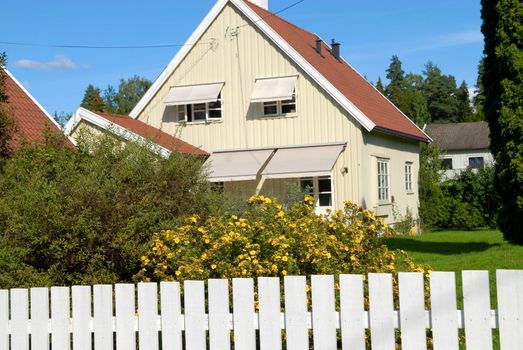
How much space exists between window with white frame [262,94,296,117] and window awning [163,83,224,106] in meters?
1.74

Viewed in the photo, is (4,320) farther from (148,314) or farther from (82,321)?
(148,314)

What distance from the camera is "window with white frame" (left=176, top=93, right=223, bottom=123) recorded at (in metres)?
25.2

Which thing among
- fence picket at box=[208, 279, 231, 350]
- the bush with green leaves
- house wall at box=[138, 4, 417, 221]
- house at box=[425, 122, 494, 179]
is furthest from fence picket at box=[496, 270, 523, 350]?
house at box=[425, 122, 494, 179]

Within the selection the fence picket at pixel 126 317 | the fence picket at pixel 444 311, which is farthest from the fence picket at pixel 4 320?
the fence picket at pixel 444 311

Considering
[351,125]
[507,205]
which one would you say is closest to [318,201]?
[351,125]

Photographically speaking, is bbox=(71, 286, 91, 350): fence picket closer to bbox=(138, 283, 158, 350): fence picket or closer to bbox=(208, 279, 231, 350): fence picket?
bbox=(138, 283, 158, 350): fence picket

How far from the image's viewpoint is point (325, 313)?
5047 millimetres

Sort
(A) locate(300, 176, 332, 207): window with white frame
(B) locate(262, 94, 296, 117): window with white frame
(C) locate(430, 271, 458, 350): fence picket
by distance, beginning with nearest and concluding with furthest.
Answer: (C) locate(430, 271, 458, 350): fence picket
(A) locate(300, 176, 332, 207): window with white frame
(B) locate(262, 94, 296, 117): window with white frame

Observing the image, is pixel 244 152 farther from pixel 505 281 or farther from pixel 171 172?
pixel 505 281

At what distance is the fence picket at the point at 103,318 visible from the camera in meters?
5.43

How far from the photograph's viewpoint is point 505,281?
473 centimetres

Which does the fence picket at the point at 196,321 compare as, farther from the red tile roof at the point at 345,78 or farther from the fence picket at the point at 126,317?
the red tile roof at the point at 345,78

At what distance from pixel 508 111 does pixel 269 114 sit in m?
9.97

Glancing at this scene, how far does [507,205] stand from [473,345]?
40.6 ft
